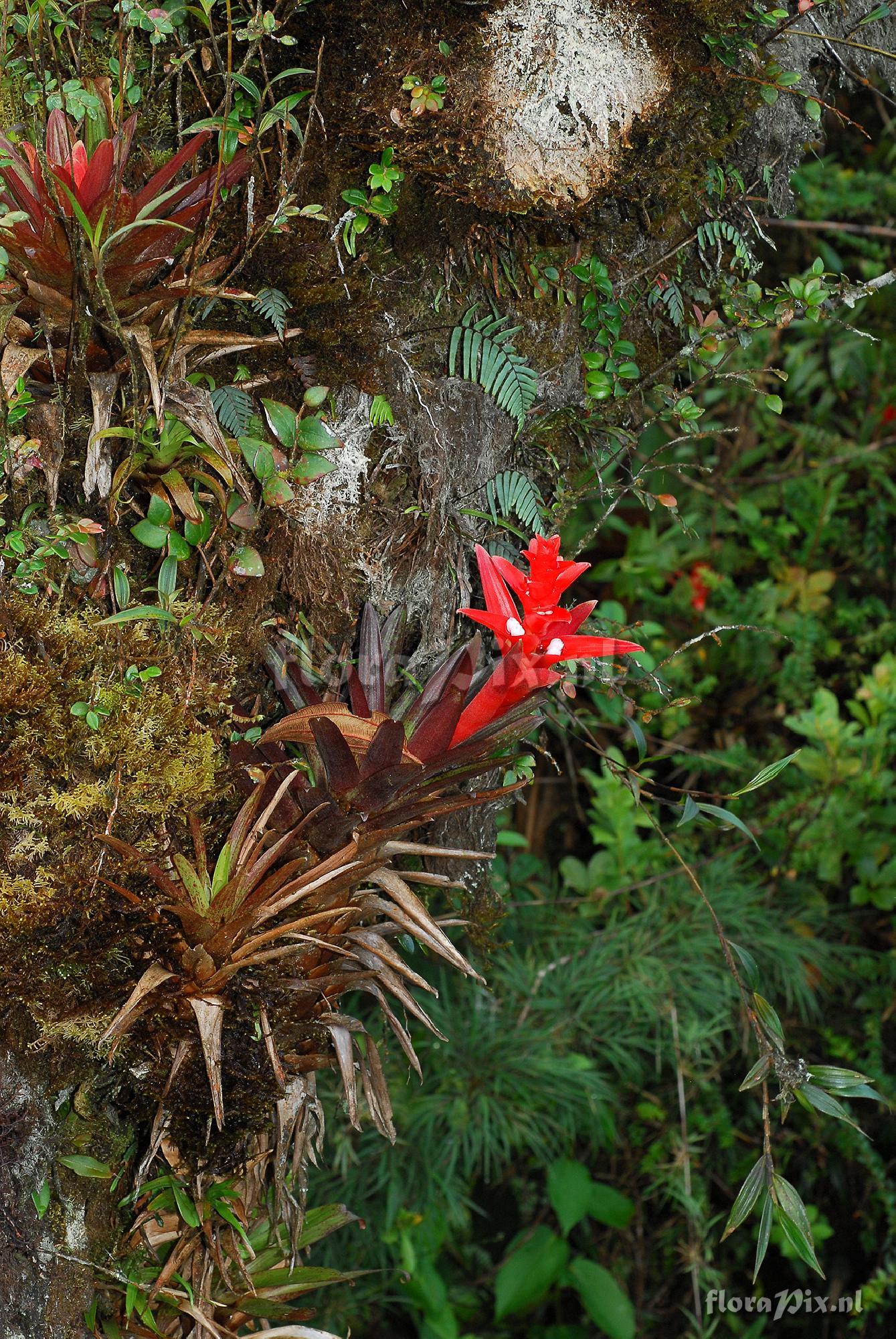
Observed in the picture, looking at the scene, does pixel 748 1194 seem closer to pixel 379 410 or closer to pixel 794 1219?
pixel 794 1219

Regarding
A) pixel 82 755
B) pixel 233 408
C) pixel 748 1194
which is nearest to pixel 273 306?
pixel 233 408

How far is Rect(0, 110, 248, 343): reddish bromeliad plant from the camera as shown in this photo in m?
0.86

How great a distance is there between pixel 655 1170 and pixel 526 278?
5.76 ft

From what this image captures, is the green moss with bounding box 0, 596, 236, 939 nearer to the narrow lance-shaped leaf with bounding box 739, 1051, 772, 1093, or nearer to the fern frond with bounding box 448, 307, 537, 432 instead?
the fern frond with bounding box 448, 307, 537, 432

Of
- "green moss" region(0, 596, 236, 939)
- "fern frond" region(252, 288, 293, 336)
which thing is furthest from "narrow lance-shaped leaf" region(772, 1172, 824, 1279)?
"fern frond" region(252, 288, 293, 336)

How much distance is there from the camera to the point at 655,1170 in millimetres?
2096

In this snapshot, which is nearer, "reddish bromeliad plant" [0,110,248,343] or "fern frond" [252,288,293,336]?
"reddish bromeliad plant" [0,110,248,343]

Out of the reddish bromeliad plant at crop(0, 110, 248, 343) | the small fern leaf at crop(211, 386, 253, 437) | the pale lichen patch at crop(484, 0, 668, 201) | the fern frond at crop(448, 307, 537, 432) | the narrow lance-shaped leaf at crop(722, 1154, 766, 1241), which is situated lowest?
the narrow lance-shaped leaf at crop(722, 1154, 766, 1241)

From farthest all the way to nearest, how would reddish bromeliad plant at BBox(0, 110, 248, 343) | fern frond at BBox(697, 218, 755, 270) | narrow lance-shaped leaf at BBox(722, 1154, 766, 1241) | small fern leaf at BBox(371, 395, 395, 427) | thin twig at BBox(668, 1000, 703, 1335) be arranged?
thin twig at BBox(668, 1000, 703, 1335), fern frond at BBox(697, 218, 755, 270), small fern leaf at BBox(371, 395, 395, 427), narrow lance-shaped leaf at BBox(722, 1154, 766, 1241), reddish bromeliad plant at BBox(0, 110, 248, 343)

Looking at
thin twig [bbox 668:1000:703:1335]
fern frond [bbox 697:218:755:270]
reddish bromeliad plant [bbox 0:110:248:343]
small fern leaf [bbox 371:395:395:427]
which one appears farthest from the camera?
thin twig [bbox 668:1000:703:1335]

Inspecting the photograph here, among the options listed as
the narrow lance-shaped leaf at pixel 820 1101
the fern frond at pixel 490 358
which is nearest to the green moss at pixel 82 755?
the fern frond at pixel 490 358

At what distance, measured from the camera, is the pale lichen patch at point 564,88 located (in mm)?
989

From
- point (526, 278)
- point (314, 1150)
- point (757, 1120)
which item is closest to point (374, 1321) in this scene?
point (757, 1120)

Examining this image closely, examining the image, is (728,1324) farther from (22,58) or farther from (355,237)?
(22,58)
